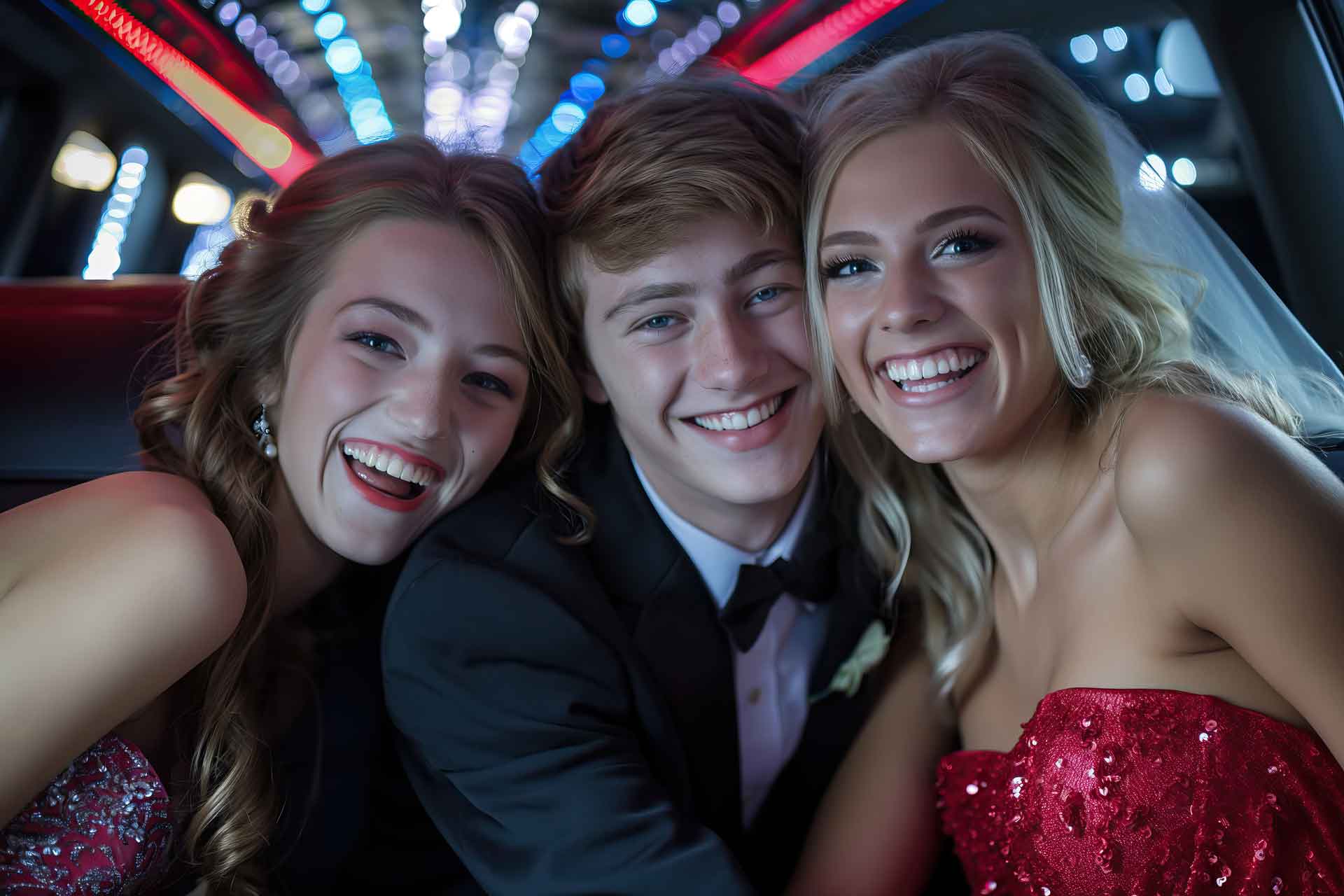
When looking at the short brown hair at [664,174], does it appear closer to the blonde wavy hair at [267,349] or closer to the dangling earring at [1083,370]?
the blonde wavy hair at [267,349]

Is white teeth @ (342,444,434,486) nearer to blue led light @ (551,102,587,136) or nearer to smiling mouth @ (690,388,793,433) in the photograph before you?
smiling mouth @ (690,388,793,433)

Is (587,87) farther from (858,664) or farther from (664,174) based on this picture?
(858,664)

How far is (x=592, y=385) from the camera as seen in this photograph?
6.38ft

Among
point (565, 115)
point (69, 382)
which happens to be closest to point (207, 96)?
point (565, 115)

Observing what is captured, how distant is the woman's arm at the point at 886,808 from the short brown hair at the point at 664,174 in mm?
840

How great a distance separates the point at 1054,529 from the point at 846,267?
0.52 metres

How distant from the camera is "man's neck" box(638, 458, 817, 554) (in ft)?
6.18

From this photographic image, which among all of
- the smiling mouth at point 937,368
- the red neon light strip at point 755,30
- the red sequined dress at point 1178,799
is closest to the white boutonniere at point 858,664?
the red sequined dress at point 1178,799

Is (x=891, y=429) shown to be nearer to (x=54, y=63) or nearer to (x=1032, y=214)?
(x=1032, y=214)

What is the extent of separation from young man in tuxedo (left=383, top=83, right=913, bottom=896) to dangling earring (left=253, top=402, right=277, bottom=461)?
313mm

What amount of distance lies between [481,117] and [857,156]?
718 cm

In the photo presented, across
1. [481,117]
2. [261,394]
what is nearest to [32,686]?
[261,394]

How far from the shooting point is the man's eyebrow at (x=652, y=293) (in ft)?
5.64

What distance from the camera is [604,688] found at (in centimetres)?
158
